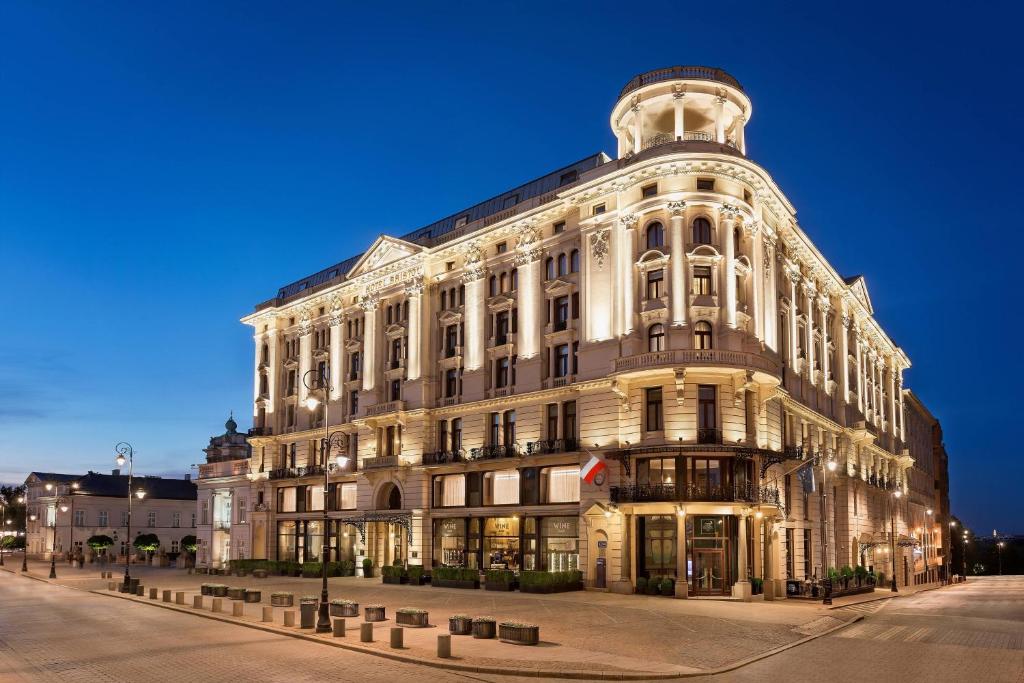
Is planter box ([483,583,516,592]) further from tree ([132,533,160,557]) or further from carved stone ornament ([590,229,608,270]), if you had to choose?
tree ([132,533,160,557])

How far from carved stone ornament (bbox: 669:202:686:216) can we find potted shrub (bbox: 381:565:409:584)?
94.8ft

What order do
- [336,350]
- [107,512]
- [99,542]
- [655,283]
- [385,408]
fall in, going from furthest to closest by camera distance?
1. [107,512]
2. [99,542]
3. [336,350]
4. [385,408]
5. [655,283]

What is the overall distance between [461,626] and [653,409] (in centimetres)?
2280

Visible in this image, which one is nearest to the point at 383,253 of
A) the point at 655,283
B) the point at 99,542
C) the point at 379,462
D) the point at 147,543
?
the point at 379,462

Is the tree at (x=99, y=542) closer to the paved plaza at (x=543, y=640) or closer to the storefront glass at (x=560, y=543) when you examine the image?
the paved plaza at (x=543, y=640)

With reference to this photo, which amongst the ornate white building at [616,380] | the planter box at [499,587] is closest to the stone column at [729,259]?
the ornate white building at [616,380]

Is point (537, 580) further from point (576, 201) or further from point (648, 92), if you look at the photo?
point (648, 92)

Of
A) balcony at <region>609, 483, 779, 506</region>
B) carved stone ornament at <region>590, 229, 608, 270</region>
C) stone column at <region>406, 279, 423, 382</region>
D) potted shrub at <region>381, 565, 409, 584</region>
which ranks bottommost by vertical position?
potted shrub at <region>381, 565, 409, 584</region>

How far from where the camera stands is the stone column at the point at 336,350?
74000mm

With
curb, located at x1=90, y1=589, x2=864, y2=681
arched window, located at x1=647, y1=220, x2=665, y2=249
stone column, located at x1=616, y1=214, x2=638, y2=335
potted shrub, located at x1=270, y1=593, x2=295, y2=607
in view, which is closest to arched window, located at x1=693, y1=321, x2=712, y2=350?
stone column, located at x1=616, y1=214, x2=638, y2=335

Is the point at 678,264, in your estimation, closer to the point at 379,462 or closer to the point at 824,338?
the point at 824,338

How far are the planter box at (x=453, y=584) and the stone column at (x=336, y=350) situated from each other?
23.6 metres

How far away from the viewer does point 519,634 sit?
90.9ft

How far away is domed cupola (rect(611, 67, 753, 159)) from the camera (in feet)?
174
